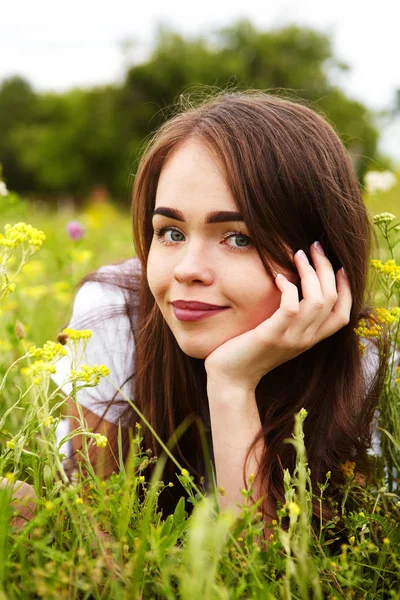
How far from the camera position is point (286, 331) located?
1594 millimetres

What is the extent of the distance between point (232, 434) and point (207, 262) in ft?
1.36

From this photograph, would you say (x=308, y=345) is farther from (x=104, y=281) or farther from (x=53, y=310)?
(x=53, y=310)

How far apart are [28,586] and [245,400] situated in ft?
2.39

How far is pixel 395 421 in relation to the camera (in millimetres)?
1613

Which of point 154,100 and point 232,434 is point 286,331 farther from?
point 154,100

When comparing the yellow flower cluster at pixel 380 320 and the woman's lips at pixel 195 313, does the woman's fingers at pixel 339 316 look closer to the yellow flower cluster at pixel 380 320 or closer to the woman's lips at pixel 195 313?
the yellow flower cluster at pixel 380 320

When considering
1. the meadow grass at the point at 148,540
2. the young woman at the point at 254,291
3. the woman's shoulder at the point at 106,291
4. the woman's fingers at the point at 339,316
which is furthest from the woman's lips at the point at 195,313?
the woman's shoulder at the point at 106,291

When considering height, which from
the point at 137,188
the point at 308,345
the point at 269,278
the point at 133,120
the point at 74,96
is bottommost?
the point at 308,345

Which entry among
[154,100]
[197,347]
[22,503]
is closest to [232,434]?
[197,347]

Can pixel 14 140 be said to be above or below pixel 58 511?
above

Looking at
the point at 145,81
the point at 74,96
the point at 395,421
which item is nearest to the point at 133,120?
the point at 145,81

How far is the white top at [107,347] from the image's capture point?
210 cm

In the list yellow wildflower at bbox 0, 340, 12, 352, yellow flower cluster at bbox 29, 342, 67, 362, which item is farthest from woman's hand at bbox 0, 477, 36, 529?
yellow wildflower at bbox 0, 340, 12, 352

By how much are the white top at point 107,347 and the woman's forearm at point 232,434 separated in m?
0.47
